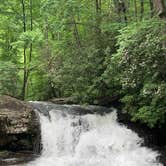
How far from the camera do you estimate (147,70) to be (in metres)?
12.5

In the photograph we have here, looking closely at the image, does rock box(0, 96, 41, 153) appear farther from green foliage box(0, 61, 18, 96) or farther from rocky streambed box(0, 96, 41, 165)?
green foliage box(0, 61, 18, 96)

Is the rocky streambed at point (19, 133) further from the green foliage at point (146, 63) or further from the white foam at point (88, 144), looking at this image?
the green foliage at point (146, 63)

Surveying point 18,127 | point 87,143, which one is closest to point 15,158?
point 18,127

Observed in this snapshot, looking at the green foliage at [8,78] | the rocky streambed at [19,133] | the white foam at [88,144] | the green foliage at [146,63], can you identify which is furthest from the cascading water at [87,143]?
the green foliage at [8,78]

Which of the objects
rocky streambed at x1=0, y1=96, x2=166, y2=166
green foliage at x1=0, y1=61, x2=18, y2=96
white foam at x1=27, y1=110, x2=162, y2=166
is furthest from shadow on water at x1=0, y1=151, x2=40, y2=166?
green foliage at x1=0, y1=61, x2=18, y2=96

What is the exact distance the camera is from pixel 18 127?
42.1 ft

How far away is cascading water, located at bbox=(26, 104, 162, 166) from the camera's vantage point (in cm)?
1233

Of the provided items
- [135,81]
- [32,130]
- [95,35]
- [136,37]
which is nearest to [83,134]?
[32,130]

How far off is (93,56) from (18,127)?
5.21m

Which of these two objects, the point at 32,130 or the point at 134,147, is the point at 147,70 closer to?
the point at 134,147

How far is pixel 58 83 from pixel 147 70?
6005mm

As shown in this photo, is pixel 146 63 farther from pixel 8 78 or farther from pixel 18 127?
pixel 8 78

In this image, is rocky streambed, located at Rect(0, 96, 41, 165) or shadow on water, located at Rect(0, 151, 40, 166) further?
rocky streambed, located at Rect(0, 96, 41, 165)

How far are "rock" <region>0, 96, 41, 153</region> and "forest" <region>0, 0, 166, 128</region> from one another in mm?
3427
